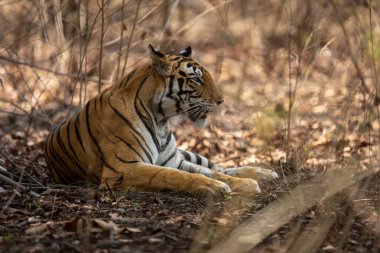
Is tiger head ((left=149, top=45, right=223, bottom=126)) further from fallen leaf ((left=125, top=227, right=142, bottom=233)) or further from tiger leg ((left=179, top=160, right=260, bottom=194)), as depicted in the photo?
fallen leaf ((left=125, top=227, right=142, bottom=233))

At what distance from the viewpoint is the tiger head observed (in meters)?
6.40

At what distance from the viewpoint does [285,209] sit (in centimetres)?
491

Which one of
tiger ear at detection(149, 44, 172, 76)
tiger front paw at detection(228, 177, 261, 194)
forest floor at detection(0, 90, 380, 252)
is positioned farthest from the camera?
tiger ear at detection(149, 44, 172, 76)

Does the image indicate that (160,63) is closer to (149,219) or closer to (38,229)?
(149,219)

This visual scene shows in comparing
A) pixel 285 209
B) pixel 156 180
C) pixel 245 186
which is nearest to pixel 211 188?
pixel 245 186

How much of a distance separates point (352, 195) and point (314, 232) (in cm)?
53

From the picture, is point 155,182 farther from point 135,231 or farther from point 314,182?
point 135,231

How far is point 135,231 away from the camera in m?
4.25

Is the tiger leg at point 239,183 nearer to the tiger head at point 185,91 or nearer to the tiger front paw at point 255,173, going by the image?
the tiger front paw at point 255,173

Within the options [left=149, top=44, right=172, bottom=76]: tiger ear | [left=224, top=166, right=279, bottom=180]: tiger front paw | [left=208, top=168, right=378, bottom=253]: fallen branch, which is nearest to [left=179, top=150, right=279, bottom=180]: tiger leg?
[left=224, top=166, right=279, bottom=180]: tiger front paw

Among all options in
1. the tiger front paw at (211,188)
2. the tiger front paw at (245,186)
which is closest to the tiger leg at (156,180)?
the tiger front paw at (211,188)

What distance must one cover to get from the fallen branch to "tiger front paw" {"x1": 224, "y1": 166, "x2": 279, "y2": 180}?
2.20 ft

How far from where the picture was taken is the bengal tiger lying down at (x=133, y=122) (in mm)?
6195

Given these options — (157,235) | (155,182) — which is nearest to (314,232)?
(157,235)
